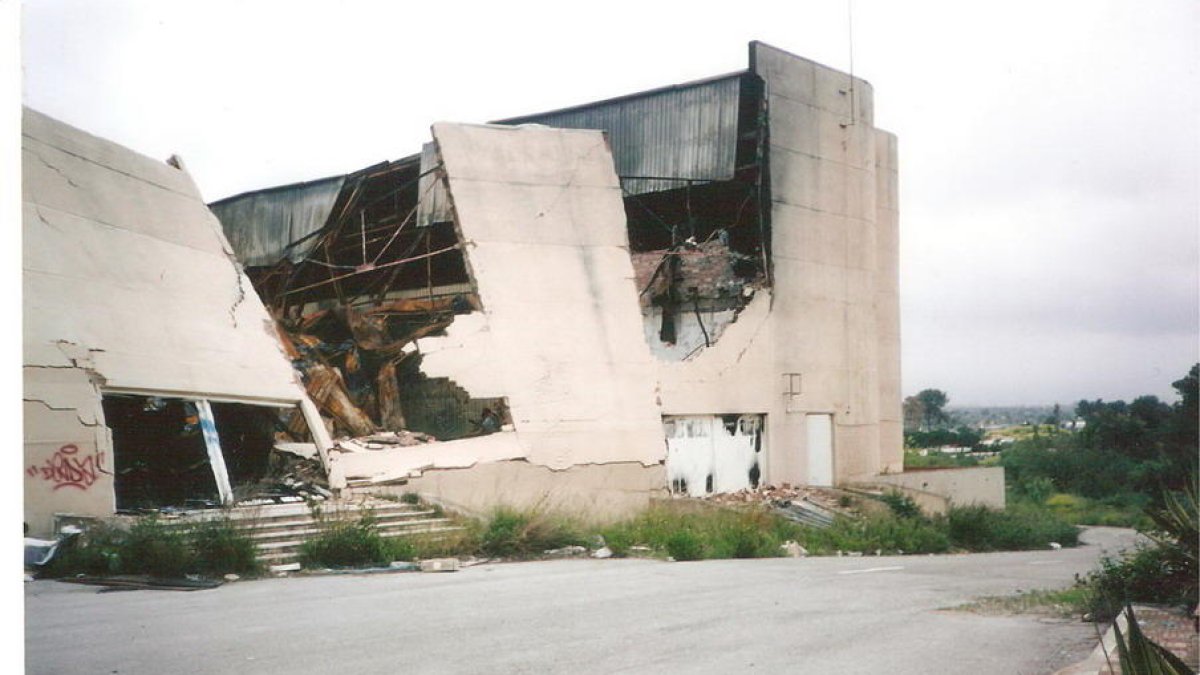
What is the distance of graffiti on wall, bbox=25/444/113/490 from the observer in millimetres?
10163

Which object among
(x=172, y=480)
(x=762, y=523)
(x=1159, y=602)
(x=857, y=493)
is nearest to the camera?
(x=1159, y=602)

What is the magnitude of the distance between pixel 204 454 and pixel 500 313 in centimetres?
507

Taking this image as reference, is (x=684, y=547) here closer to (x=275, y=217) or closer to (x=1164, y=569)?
(x=1164, y=569)

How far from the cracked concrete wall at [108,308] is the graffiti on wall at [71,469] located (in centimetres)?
1

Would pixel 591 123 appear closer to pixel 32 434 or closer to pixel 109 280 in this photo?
pixel 109 280

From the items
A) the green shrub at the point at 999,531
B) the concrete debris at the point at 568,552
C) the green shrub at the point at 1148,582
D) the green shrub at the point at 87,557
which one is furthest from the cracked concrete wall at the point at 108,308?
the green shrub at the point at 999,531

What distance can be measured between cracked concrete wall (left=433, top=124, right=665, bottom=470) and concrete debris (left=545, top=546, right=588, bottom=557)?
9.07 feet

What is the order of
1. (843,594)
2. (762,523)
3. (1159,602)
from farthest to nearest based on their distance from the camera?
(762,523), (843,594), (1159,602)

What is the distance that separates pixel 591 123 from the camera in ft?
72.6

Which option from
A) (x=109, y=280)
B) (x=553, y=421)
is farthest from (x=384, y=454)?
(x=109, y=280)

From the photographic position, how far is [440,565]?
10.8m

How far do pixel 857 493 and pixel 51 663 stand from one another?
659 inches

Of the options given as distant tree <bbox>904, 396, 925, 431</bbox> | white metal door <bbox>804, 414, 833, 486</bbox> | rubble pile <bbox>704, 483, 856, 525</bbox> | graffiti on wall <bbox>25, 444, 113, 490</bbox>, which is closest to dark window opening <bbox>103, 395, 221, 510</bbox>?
graffiti on wall <bbox>25, 444, 113, 490</bbox>

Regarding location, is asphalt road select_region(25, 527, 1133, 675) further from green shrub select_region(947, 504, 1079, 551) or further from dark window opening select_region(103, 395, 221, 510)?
green shrub select_region(947, 504, 1079, 551)
